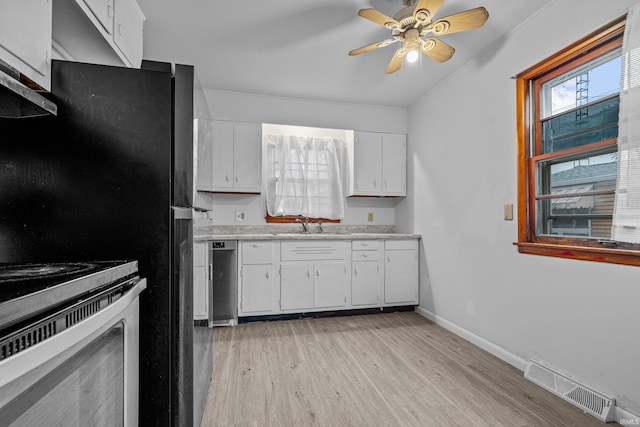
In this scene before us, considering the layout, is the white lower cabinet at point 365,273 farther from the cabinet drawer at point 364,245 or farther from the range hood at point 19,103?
the range hood at point 19,103

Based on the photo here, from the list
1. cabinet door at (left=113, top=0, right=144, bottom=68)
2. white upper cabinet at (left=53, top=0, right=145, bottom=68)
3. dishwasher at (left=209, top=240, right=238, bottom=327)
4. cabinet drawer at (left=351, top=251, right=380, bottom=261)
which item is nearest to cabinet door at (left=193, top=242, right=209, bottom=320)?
white upper cabinet at (left=53, top=0, right=145, bottom=68)

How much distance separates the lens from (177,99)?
4.09 ft

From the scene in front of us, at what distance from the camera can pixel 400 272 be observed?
3660 millimetres

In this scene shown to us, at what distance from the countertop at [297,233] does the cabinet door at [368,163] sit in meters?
0.54

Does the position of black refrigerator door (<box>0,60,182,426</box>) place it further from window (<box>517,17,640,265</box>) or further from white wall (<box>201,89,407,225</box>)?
white wall (<box>201,89,407,225</box>)

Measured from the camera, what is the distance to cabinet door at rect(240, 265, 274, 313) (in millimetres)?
3238

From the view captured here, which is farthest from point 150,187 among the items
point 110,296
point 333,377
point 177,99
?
point 333,377

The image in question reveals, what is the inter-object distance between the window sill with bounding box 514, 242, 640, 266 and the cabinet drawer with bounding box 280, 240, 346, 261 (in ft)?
5.67

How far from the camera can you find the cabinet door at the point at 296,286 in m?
3.34

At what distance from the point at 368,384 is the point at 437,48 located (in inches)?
92.2

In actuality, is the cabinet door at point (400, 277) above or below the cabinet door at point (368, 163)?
below

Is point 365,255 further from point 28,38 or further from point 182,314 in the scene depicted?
point 28,38

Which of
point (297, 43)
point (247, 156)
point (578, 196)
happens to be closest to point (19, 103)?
point (297, 43)

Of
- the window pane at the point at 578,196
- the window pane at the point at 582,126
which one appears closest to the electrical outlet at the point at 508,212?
the window pane at the point at 578,196
